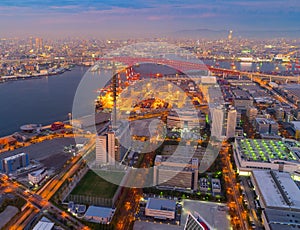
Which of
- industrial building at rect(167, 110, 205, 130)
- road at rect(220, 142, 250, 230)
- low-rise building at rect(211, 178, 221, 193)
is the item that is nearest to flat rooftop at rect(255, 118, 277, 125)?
industrial building at rect(167, 110, 205, 130)

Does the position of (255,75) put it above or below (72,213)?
above

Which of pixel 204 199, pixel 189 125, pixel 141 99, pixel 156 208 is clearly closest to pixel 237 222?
pixel 204 199

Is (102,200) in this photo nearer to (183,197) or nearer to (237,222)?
(183,197)

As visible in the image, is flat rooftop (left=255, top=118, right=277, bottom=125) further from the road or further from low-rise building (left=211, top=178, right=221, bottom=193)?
low-rise building (left=211, top=178, right=221, bottom=193)

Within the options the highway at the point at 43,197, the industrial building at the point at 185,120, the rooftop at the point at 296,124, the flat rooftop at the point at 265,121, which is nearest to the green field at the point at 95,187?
the highway at the point at 43,197

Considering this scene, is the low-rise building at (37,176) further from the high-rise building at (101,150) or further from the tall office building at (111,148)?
the tall office building at (111,148)

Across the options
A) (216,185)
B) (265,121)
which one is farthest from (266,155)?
(265,121)
